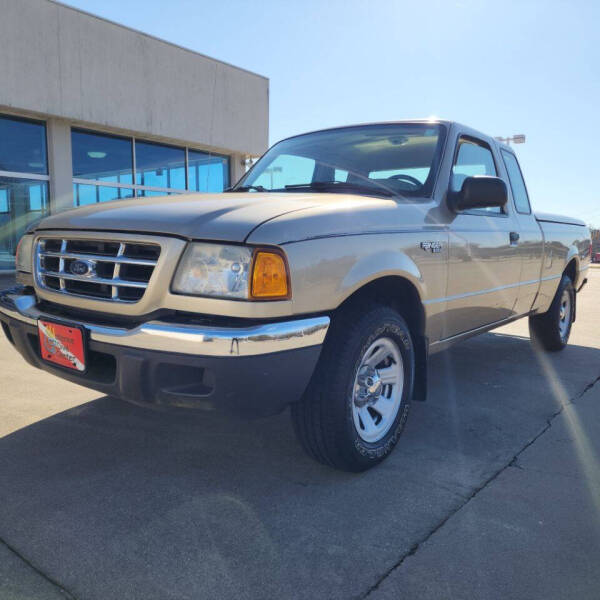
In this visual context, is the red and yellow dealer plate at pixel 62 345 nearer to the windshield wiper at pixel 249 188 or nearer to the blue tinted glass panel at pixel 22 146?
the windshield wiper at pixel 249 188

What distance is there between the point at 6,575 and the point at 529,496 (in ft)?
6.60

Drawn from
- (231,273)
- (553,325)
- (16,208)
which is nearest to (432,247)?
(231,273)

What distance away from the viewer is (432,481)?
244 centimetres

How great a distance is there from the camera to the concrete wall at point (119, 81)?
10.2 m

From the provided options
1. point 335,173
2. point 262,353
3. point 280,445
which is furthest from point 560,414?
point 262,353

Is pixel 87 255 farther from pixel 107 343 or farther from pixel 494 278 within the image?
pixel 494 278

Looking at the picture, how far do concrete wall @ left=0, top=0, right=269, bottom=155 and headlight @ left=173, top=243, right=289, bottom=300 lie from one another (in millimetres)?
10020

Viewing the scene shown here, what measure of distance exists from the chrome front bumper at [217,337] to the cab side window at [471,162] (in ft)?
5.23

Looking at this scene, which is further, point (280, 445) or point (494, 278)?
point (494, 278)

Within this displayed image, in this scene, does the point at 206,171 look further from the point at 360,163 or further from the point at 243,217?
the point at 243,217

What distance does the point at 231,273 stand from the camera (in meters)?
2.01

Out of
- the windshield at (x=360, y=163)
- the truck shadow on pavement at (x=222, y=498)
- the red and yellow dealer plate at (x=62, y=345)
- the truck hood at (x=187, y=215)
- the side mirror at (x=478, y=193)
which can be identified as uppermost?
the windshield at (x=360, y=163)

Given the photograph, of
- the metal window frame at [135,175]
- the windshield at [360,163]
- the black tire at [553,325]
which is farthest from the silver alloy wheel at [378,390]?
the metal window frame at [135,175]

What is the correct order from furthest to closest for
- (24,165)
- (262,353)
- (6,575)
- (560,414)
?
(24,165), (560,414), (262,353), (6,575)
